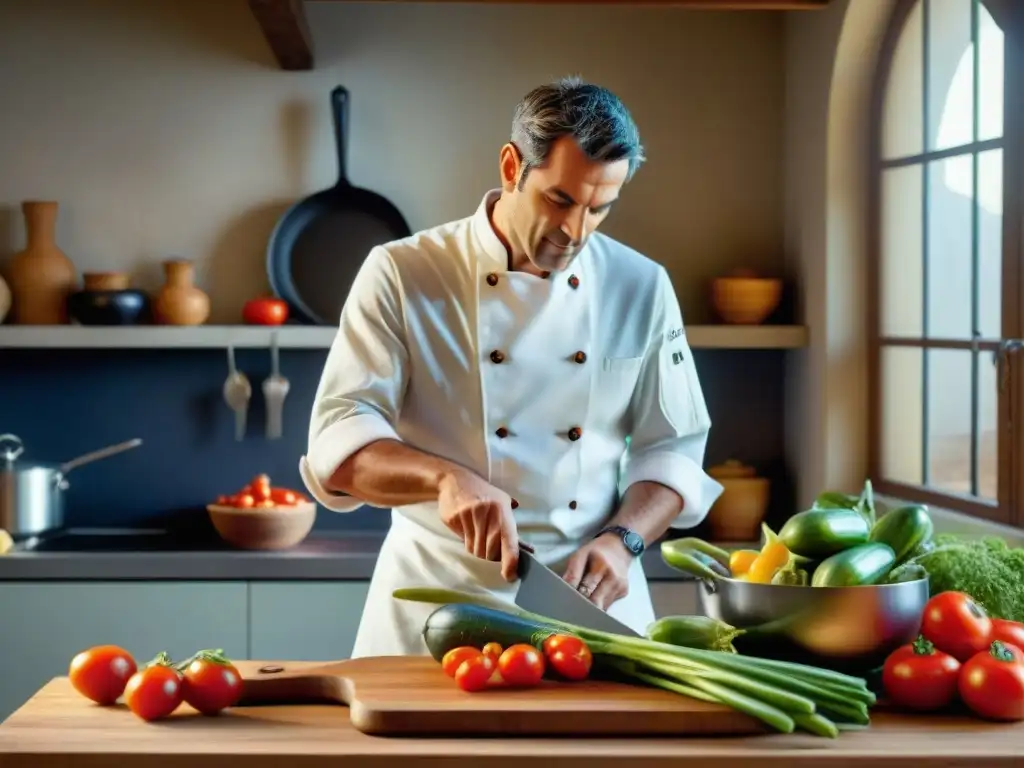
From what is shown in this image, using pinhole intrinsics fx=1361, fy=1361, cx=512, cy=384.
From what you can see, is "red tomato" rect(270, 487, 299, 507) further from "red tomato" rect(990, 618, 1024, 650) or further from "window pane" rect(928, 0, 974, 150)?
"red tomato" rect(990, 618, 1024, 650)

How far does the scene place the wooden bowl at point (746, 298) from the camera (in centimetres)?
394

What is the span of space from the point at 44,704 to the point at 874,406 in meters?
2.64

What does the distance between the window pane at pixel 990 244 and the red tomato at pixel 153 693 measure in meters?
2.18

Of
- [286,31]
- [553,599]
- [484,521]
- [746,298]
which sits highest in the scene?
[286,31]

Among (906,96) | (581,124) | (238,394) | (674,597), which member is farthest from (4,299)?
(906,96)

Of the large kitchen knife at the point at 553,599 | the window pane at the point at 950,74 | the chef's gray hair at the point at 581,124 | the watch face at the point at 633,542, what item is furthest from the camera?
the window pane at the point at 950,74

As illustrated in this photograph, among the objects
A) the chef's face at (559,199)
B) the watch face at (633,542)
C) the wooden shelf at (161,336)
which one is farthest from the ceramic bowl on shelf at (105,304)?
the watch face at (633,542)

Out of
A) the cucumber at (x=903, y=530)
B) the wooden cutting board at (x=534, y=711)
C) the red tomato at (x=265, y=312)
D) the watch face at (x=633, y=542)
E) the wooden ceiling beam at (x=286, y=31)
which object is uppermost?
the wooden ceiling beam at (x=286, y=31)

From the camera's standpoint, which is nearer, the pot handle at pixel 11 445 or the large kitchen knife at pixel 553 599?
the large kitchen knife at pixel 553 599

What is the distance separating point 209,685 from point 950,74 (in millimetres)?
2541

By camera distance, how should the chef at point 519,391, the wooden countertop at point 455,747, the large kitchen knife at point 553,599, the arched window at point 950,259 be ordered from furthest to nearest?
the arched window at point 950,259
the chef at point 519,391
the large kitchen knife at point 553,599
the wooden countertop at point 455,747

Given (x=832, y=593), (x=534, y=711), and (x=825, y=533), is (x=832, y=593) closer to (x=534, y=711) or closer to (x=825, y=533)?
(x=825, y=533)

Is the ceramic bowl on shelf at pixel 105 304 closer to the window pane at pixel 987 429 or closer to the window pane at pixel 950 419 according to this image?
the window pane at pixel 950 419

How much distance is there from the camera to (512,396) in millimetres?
2377
